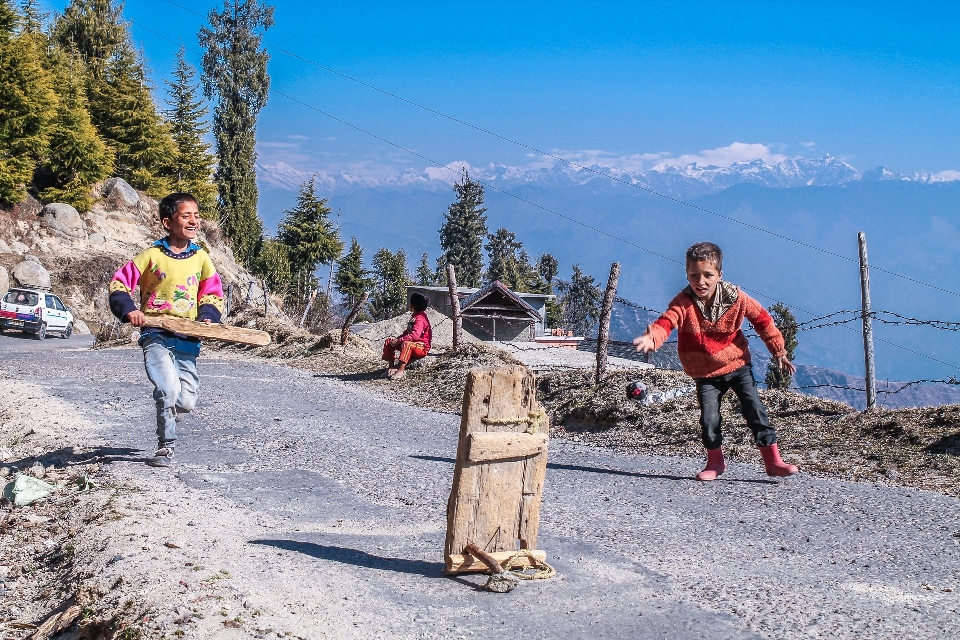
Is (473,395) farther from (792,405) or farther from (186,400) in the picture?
(792,405)

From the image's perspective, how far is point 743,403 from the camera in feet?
23.1

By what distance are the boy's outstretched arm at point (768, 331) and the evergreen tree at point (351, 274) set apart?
67720mm

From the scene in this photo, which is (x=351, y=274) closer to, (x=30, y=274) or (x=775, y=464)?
(x=30, y=274)

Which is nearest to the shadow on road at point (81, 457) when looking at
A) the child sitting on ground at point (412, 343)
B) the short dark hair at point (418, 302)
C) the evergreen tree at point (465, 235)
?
the child sitting on ground at point (412, 343)

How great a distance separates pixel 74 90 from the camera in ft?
141

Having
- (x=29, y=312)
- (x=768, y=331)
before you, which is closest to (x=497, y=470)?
(x=768, y=331)

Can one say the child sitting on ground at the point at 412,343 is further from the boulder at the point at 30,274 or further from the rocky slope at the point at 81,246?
the boulder at the point at 30,274

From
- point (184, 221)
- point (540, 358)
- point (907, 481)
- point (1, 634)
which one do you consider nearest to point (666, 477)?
point (907, 481)

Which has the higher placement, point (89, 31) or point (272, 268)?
point (89, 31)

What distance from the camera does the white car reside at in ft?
95.3

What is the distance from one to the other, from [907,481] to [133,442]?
257 inches

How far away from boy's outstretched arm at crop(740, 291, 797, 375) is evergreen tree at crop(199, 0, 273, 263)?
51.4 metres

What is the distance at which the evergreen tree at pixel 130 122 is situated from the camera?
4575 cm

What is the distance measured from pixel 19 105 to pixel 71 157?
12.7 ft
